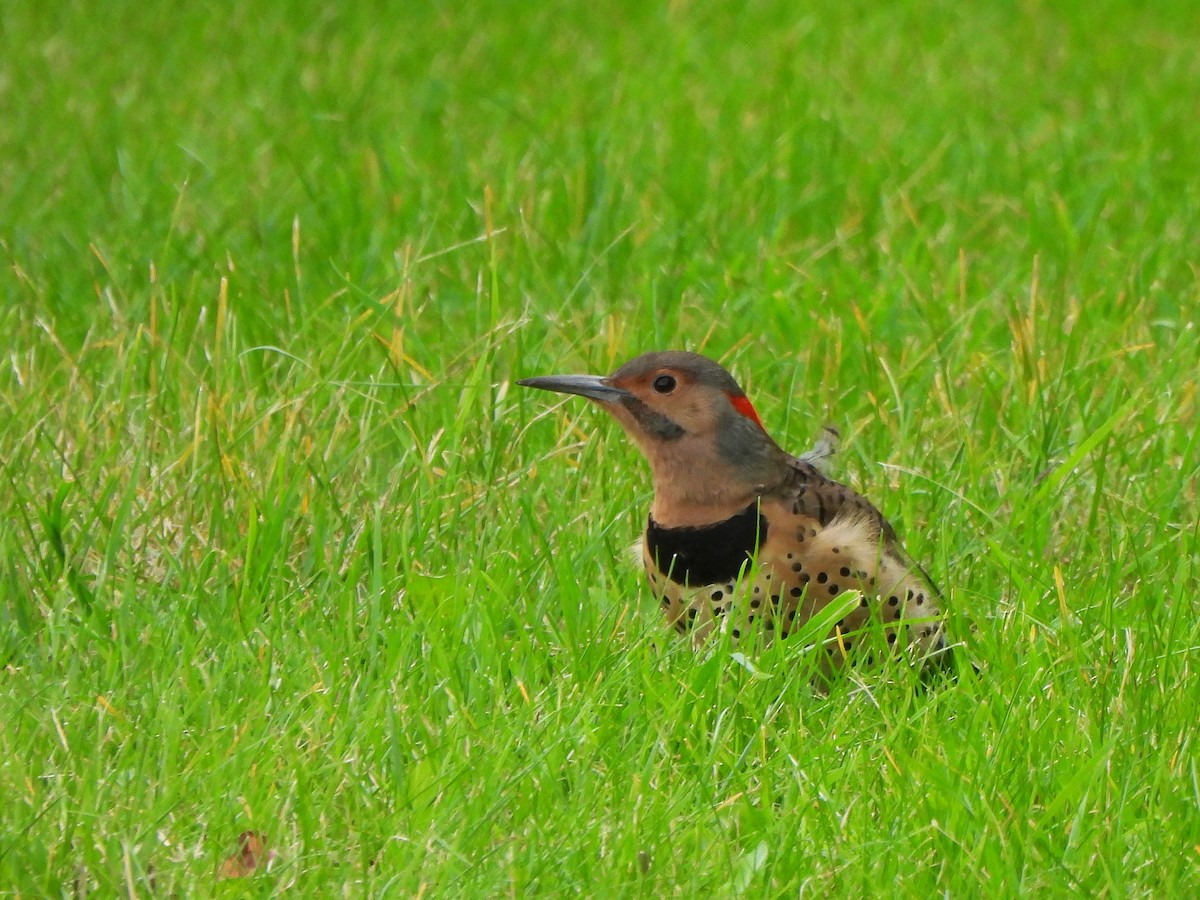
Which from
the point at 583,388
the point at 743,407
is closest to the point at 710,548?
the point at 743,407

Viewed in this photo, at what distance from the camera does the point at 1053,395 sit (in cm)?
512

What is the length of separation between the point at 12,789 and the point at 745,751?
1.33 m

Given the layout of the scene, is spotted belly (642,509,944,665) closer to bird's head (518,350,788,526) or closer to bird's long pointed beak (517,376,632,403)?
bird's head (518,350,788,526)

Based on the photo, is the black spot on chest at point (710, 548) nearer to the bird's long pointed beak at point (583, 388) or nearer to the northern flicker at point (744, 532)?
the northern flicker at point (744, 532)

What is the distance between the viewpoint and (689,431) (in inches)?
169

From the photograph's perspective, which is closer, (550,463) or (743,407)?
(743,407)

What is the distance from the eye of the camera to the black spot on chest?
13.6 feet

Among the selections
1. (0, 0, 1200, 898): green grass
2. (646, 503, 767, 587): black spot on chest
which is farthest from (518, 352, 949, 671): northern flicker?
(0, 0, 1200, 898): green grass

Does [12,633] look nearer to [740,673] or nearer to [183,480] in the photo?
[183,480]

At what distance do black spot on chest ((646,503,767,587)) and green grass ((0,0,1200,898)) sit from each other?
16cm

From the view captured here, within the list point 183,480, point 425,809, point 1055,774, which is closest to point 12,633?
point 183,480

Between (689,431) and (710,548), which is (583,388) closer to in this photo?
(689,431)

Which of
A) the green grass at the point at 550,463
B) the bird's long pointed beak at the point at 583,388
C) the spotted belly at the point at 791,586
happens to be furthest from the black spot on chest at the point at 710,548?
the bird's long pointed beak at the point at 583,388

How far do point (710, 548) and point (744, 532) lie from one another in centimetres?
8
